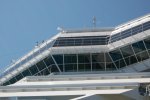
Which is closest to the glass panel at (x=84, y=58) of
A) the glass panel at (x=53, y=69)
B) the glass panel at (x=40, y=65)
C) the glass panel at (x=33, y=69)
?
the glass panel at (x=53, y=69)

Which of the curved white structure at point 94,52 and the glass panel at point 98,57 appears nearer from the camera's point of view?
the curved white structure at point 94,52

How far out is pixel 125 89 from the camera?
21.1 m

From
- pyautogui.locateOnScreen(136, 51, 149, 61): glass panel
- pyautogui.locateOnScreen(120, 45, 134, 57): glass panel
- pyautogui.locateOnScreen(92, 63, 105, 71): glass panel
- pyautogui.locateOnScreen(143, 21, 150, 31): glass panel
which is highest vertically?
pyautogui.locateOnScreen(143, 21, 150, 31): glass panel

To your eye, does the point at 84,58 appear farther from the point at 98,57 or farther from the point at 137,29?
the point at 137,29

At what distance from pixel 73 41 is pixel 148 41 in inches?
269

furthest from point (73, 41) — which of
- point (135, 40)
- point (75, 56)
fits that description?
point (135, 40)

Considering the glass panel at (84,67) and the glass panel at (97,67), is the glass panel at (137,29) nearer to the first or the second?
the glass panel at (97,67)

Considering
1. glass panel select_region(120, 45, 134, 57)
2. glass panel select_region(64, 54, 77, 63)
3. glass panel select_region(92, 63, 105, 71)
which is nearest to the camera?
glass panel select_region(120, 45, 134, 57)

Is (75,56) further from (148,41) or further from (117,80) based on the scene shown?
(117,80)

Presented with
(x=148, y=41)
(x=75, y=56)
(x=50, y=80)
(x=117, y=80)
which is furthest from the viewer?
(x=75, y=56)

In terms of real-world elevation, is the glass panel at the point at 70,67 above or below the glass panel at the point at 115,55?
below

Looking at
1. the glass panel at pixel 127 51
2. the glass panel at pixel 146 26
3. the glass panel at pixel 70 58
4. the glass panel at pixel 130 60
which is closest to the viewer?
the glass panel at pixel 146 26

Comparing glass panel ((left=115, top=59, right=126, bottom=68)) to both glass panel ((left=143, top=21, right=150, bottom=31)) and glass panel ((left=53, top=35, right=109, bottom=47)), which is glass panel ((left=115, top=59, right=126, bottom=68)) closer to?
glass panel ((left=53, top=35, right=109, bottom=47))

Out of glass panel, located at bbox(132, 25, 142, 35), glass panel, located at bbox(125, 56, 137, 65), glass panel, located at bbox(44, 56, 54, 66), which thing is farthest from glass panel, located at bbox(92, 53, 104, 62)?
glass panel, located at bbox(44, 56, 54, 66)
